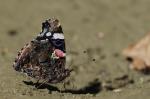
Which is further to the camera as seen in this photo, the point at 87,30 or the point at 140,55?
the point at 87,30

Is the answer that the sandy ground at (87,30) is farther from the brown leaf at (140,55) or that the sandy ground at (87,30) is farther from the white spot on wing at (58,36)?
the white spot on wing at (58,36)

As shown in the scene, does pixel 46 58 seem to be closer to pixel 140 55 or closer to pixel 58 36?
pixel 58 36

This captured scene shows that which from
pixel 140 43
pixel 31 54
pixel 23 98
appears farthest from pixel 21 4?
pixel 23 98

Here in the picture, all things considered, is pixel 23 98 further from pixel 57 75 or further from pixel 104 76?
pixel 104 76

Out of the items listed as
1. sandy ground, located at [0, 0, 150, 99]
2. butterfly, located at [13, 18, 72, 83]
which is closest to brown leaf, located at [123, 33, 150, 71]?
sandy ground, located at [0, 0, 150, 99]

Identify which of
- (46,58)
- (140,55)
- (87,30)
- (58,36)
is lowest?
(46,58)

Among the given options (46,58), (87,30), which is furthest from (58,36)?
(87,30)

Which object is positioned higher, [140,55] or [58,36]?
[140,55]

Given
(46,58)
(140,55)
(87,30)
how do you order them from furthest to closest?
1. (87,30)
2. (140,55)
3. (46,58)
